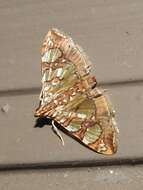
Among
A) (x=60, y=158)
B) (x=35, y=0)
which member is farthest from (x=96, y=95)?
(x=35, y=0)

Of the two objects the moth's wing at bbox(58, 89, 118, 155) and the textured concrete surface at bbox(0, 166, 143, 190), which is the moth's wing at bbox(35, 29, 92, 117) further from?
the textured concrete surface at bbox(0, 166, 143, 190)

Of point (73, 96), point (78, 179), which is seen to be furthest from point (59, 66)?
point (78, 179)

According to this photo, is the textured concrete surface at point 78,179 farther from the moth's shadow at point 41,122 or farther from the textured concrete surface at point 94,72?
the moth's shadow at point 41,122

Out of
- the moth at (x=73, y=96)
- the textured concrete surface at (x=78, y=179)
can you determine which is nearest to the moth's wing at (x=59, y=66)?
the moth at (x=73, y=96)

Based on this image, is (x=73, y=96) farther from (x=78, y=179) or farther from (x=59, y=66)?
(x=78, y=179)

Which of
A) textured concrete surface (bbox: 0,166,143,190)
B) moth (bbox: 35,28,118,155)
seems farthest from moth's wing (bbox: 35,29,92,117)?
textured concrete surface (bbox: 0,166,143,190)

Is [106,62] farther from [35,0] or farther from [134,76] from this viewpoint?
[35,0]

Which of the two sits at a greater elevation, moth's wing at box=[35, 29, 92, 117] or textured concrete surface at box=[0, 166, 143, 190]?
moth's wing at box=[35, 29, 92, 117]
